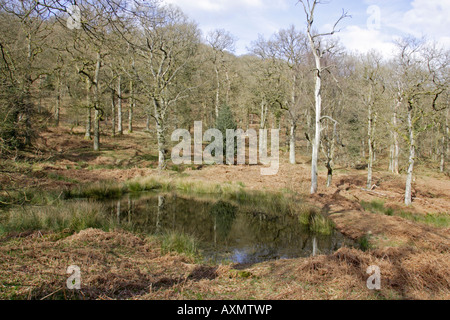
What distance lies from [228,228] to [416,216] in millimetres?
7696

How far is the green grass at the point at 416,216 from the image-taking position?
33.8ft

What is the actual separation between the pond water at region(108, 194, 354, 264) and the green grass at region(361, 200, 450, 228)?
375 centimetres

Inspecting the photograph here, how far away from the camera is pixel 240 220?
10781mm

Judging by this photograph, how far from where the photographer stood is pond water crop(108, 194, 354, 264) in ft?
24.8

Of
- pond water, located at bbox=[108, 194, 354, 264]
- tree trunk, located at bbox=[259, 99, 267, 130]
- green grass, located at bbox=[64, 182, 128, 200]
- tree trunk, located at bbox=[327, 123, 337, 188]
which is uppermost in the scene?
tree trunk, located at bbox=[259, 99, 267, 130]

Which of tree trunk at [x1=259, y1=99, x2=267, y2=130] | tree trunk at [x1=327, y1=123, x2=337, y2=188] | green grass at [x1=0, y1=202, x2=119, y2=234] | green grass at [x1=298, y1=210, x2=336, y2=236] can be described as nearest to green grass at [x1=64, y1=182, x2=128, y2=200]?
green grass at [x1=0, y1=202, x2=119, y2=234]

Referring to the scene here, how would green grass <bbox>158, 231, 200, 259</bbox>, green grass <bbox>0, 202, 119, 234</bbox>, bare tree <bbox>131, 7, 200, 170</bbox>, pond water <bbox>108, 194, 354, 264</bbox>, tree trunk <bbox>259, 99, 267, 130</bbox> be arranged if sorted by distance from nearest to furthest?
green grass <bbox>0, 202, 119, 234</bbox>
green grass <bbox>158, 231, 200, 259</bbox>
pond water <bbox>108, 194, 354, 264</bbox>
bare tree <bbox>131, 7, 200, 170</bbox>
tree trunk <bbox>259, 99, 267, 130</bbox>

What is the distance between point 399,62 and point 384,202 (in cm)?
680

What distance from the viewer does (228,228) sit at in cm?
966

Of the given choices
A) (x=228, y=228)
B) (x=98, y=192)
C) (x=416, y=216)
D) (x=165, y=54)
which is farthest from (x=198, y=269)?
(x=165, y=54)

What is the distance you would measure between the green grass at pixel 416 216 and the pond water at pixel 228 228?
148 inches

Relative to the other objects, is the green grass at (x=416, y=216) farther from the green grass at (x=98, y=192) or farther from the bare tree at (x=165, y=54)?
the bare tree at (x=165, y=54)

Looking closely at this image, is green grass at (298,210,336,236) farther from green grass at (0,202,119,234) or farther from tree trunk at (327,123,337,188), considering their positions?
green grass at (0,202,119,234)
